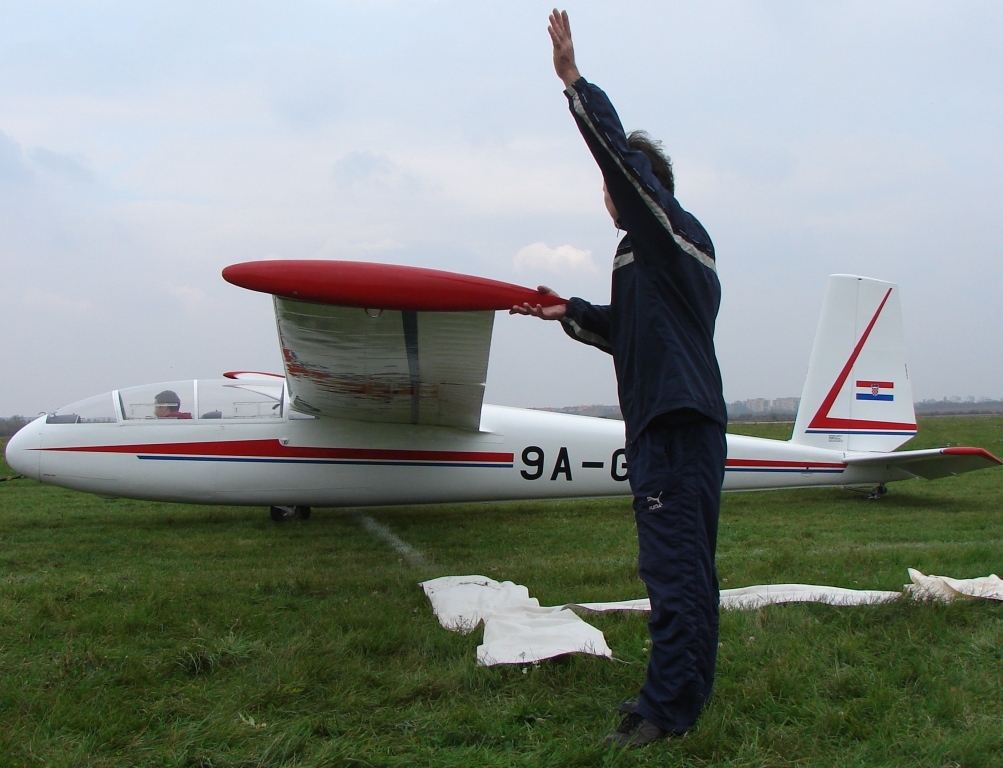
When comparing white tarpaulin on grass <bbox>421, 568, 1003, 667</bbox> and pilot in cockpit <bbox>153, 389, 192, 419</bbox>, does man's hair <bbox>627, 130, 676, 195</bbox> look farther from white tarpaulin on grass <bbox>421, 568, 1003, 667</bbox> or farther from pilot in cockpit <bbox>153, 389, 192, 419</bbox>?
pilot in cockpit <bbox>153, 389, 192, 419</bbox>

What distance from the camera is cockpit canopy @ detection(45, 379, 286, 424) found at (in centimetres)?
718

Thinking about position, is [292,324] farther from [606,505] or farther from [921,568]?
[606,505]

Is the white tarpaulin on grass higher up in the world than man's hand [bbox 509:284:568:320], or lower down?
lower down

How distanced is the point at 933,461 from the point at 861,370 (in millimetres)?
1364

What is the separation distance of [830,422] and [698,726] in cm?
789

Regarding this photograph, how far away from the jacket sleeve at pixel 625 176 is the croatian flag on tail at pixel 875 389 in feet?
25.8

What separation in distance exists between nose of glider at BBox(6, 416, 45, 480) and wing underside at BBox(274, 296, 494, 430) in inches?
103

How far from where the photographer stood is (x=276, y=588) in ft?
13.2

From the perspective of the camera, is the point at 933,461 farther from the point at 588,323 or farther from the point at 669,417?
the point at 669,417

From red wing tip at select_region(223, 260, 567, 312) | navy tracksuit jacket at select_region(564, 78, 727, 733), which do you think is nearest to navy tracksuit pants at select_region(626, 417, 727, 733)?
navy tracksuit jacket at select_region(564, 78, 727, 733)

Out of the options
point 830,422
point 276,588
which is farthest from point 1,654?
point 830,422

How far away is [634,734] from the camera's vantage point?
1970 mm

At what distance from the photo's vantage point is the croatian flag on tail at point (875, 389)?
8.91 metres

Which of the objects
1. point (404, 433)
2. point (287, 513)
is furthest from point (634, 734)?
point (287, 513)
